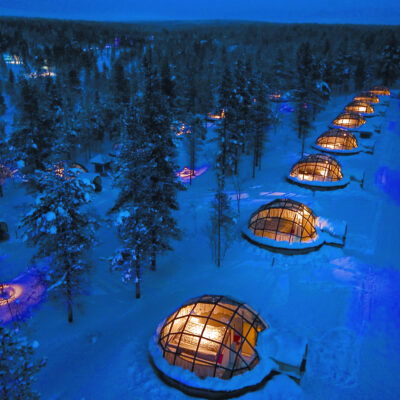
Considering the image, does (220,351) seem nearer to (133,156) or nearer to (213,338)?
(213,338)

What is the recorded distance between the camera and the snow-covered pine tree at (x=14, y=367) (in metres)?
7.52

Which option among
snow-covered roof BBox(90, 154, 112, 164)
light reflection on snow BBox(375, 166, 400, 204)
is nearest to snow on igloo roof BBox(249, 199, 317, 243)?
light reflection on snow BBox(375, 166, 400, 204)

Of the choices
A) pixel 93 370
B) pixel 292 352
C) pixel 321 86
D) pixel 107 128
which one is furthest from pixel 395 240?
pixel 107 128

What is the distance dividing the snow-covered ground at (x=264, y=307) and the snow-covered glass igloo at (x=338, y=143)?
12846 millimetres

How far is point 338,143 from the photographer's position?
41312mm

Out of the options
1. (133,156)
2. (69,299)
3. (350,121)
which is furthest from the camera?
(350,121)

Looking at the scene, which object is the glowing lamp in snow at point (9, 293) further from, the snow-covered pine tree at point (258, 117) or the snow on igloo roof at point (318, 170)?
the snow-covered pine tree at point (258, 117)

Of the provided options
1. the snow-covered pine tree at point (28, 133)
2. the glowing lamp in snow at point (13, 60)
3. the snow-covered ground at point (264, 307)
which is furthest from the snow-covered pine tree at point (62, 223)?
the glowing lamp in snow at point (13, 60)

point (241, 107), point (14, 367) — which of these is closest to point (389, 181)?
point (241, 107)

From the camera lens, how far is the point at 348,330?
48.5 ft

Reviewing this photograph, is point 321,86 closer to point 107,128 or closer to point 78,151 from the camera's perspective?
point 107,128

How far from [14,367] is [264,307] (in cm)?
1187

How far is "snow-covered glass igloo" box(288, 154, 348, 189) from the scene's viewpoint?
3148 centimetres

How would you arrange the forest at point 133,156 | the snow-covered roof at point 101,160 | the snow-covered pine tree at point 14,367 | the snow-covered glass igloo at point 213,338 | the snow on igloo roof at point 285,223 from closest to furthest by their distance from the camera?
1. the snow-covered pine tree at point 14,367
2. the snow-covered glass igloo at point 213,338
3. the forest at point 133,156
4. the snow on igloo roof at point 285,223
5. the snow-covered roof at point 101,160
